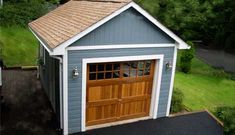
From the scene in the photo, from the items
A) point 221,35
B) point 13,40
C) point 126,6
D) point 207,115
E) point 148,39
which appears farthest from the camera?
point 221,35

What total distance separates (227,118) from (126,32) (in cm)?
548

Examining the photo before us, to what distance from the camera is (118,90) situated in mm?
9773

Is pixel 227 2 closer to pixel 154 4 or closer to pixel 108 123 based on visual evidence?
pixel 154 4

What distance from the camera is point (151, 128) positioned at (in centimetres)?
989

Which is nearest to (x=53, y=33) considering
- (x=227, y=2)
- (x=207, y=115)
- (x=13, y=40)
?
(x=207, y=115)

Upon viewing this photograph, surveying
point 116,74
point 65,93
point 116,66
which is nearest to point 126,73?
point 116,74

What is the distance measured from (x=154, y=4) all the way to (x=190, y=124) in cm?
1825

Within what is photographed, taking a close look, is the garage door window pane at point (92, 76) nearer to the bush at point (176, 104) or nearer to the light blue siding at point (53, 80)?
the light blue siding at point (53, 80)

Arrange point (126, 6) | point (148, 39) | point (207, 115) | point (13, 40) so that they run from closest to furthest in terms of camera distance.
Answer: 1. point (126, 6)
2. point (148, 39)
3. point (207, 115)
4. point (13, 40)

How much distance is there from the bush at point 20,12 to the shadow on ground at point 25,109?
1083 centimetres

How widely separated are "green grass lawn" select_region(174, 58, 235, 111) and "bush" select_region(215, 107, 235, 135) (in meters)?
1.66

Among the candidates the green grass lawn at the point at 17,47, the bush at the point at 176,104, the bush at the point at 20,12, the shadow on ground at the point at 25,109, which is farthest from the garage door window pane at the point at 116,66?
the bush at the point at 20,12

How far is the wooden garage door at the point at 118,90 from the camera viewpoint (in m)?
9.36

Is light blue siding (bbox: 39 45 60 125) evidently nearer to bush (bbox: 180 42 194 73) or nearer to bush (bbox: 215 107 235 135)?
bush (bbox: 215 107 235 135)
